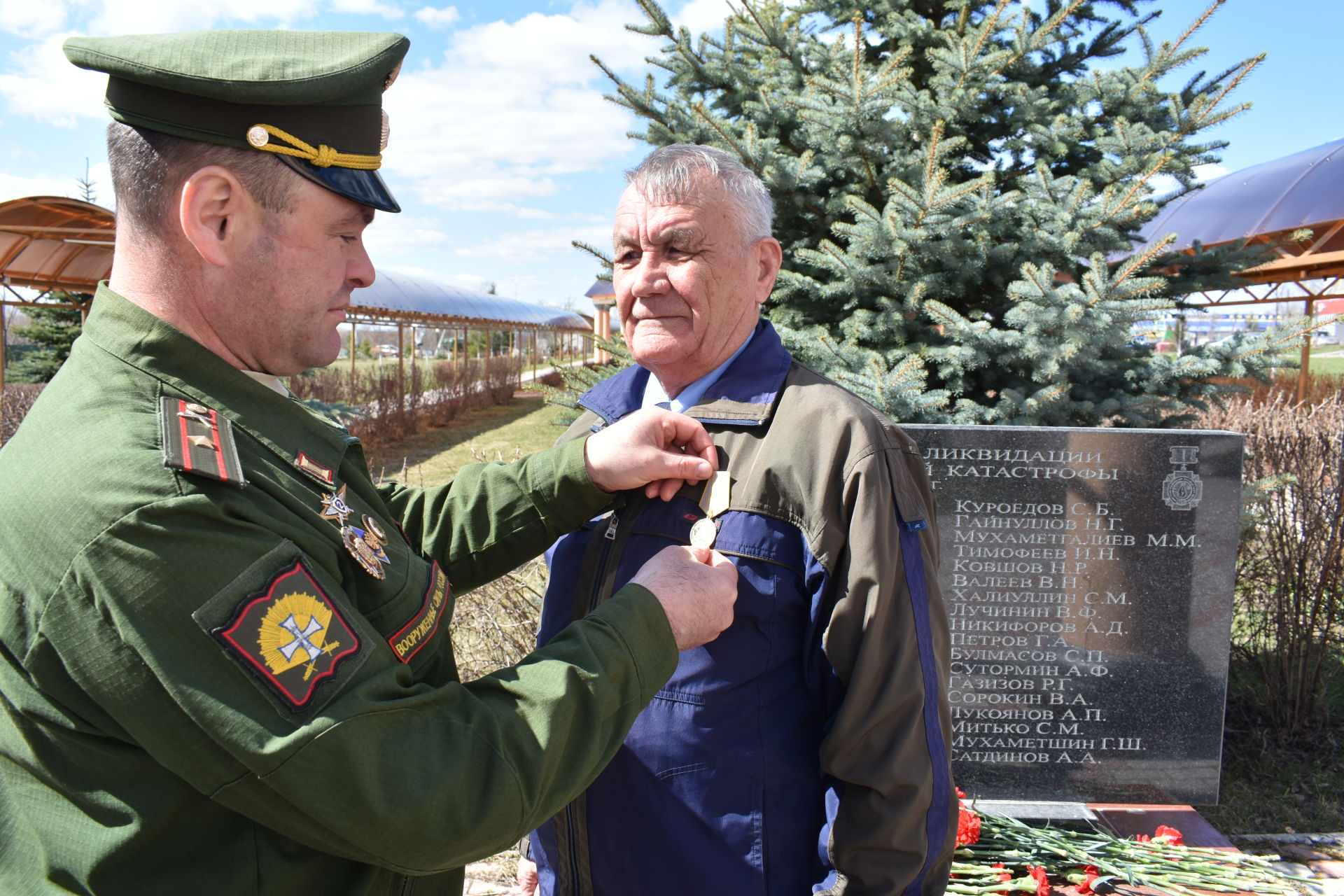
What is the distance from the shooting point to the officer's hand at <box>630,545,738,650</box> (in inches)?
52.5

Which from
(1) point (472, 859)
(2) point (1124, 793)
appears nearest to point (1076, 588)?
(2) point (1124, 793)

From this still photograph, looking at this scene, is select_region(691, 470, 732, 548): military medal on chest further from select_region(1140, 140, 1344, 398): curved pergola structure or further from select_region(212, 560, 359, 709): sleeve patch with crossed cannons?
select_region(1140, 140, 1344, 398): curved pergola structure

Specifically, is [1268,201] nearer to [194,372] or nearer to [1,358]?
[194,372]

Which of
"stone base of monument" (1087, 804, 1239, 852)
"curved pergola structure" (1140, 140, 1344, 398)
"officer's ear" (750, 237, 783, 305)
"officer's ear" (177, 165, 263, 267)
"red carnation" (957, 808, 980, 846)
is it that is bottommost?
"stone base of monument" (1087, 804, 1239, 852)

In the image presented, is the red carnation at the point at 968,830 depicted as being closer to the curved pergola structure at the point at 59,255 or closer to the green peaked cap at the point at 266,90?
the green peaked cap at the point at 266,90

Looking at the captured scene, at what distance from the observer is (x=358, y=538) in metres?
1.24

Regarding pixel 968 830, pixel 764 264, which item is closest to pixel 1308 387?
pixel 968 830

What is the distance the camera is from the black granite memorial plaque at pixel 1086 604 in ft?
11.2

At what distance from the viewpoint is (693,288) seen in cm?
190

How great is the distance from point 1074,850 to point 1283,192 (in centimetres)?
1375

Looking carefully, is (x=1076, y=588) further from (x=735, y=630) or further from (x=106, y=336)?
(x=106, y=336)

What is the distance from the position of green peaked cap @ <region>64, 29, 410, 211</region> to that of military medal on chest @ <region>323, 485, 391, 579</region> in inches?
18.8

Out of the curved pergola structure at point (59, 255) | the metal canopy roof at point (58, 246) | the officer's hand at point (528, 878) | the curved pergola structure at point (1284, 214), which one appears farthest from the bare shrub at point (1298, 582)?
the curved pergola structure at point (1284, 214)

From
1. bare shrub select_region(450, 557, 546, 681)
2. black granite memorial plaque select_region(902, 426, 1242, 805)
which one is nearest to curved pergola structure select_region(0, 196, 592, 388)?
bare shrub select_region(450, 557, 546, 681)
